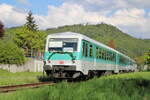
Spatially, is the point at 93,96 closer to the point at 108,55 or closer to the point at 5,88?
the point at 5,88

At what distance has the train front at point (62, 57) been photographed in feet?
58.0

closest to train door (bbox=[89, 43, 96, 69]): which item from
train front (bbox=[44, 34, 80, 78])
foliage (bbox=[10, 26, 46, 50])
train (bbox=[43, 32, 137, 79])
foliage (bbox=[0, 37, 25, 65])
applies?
train (bbox=[43, 32, 137, 79])

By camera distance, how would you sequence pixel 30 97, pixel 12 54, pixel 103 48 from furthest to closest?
pixel 12 54 → pixel 103 48 → pixel 30 97

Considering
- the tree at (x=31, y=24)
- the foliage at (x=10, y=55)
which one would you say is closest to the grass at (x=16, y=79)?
the foliage at (x=10, y=55)

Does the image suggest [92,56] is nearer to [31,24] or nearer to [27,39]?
[27,39]

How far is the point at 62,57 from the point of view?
58.4ft

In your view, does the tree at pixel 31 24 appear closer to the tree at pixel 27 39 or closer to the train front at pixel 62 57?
the tree at pixel 27 39

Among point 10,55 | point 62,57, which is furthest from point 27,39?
point 62,57

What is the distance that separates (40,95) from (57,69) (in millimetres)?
9759

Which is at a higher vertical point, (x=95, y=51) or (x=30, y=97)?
(x=95, y=51)

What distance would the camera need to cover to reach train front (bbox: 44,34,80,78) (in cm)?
1767

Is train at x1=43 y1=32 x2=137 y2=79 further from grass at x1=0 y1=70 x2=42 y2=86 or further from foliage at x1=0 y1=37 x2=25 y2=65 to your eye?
foliage at x1=0 y1=37 x2=25 y2=65

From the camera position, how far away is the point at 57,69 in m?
17.8

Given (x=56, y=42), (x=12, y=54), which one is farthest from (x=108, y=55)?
(x=12, y=54)
